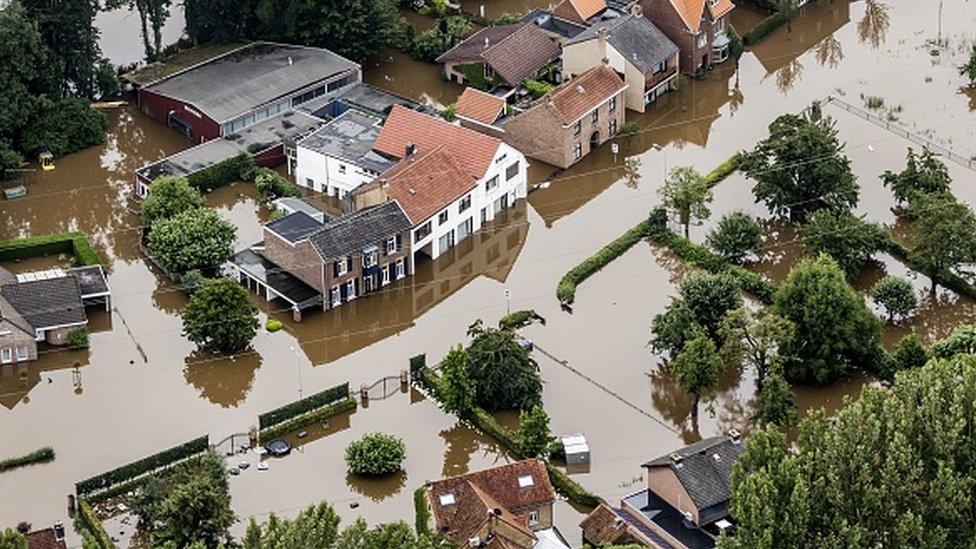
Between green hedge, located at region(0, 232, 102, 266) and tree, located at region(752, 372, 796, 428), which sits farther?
green hedge, located at region(0, 232, 102, 266)

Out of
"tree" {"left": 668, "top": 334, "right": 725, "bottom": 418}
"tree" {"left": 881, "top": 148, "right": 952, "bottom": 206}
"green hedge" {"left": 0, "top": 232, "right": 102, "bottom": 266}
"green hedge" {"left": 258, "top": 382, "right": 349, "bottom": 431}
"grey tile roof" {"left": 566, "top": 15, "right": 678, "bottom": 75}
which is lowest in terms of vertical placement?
"green hedge" {"left": 258, "top": 382, "right": 349, "bottom": 431}

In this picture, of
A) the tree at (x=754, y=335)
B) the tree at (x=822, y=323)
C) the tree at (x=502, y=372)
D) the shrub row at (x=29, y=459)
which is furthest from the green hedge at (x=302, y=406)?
the tree at (x=822, y=323)

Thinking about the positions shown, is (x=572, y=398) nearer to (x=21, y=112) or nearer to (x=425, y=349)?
(x=425, y=349)

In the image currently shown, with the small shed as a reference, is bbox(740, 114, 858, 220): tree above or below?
above

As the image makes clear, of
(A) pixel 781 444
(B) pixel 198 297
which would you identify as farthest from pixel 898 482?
(B) pixel 198 297

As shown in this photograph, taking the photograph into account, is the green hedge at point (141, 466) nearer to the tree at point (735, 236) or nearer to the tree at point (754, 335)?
the tree at point (754, 335)

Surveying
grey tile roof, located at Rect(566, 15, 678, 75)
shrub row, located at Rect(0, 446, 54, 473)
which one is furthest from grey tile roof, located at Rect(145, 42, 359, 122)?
shrub row, located at Rect(0, 446, 54, 473)

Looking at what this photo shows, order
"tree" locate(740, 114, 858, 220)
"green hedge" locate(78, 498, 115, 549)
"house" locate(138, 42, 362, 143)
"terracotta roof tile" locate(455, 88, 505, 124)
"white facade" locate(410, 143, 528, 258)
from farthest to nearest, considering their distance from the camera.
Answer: "house" locate(138, 42, 362, 143) < "terracotta roof tile" locate(455, 88, 505, 124) < "tree" locate(740, 114, 858, 220) < "white facade" locate(410, 143, 528, 258) < "green hedge" locate(78, 498, 115, 549)

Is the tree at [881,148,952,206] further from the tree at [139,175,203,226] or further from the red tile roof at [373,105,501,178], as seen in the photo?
the tree at [139,175,203,226]
